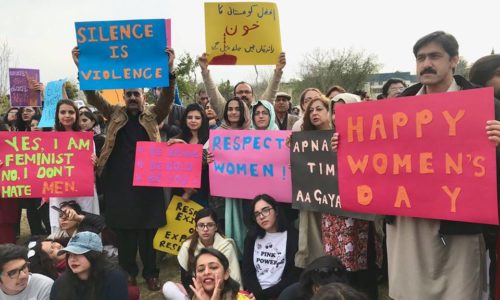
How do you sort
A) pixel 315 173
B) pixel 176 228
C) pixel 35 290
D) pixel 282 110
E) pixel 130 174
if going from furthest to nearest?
pixel 282 110 < pixel 176 228 < pixel 130 174 < pixel 315 173 < pixel 35 290

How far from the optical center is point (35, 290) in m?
3.44

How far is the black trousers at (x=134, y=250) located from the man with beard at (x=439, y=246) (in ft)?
9.92

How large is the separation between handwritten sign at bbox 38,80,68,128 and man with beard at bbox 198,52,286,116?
2758 mm

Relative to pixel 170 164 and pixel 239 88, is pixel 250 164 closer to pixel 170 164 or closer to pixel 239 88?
pixel 170 164

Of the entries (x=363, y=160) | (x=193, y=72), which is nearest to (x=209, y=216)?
(x=363, y=160)

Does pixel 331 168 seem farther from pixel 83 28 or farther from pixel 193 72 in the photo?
pixel 193 72

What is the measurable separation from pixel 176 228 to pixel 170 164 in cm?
78

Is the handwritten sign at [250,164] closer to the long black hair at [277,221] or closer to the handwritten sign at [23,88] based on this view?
the long black hair at [277,221]

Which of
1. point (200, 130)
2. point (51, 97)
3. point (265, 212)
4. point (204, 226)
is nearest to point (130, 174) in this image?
point (200, 130)

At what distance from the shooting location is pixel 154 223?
15.3ft

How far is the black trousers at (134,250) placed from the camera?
472cm

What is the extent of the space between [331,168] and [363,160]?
742 millimetres

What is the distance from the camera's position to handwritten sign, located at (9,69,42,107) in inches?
287

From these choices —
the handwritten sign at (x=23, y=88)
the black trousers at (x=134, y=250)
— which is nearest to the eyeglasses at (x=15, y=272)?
the black trousers at (x=134, y=250)
